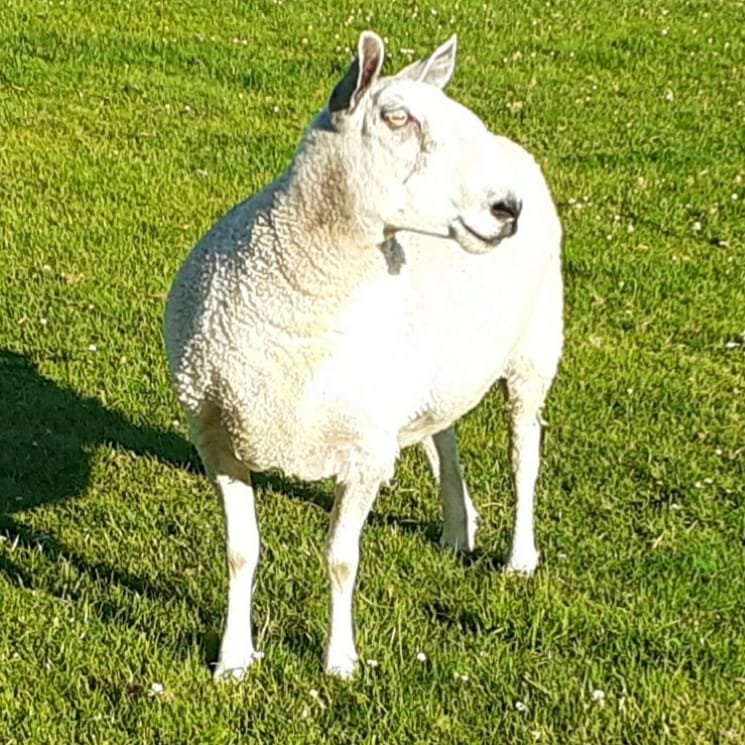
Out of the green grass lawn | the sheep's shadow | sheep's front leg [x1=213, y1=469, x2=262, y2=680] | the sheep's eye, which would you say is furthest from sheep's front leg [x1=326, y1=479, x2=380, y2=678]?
the sheep's eye

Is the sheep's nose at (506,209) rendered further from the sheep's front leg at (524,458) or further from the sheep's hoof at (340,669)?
the sheep's front leg at (524,458)

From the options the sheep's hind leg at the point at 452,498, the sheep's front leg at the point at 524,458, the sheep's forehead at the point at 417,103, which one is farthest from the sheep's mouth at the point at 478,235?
the sheep's hind leg at the point at 452,498

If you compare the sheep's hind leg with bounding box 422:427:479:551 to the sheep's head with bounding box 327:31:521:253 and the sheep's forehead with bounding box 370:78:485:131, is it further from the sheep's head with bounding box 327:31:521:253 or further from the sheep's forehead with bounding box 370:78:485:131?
the sheep's forehead with bounding box 370:78:485:131

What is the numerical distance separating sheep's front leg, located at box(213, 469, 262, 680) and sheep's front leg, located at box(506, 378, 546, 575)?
136 cm

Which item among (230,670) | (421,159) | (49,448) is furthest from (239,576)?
(49,448)

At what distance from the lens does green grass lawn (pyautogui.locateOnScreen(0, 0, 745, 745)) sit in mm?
5293

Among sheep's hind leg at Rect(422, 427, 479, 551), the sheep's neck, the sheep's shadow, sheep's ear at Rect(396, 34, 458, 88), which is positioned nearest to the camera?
the sheep's neck

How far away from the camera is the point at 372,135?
14.6 feet

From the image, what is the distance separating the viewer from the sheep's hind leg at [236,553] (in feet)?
17.2

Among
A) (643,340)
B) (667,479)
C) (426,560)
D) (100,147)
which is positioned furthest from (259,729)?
(100,147)

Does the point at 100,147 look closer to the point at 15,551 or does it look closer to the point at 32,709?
the point at 15,551

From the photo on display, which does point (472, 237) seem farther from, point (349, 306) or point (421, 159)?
point (349, 306)

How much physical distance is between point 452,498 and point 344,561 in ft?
4.41

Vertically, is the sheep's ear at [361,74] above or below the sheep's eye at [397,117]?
above
